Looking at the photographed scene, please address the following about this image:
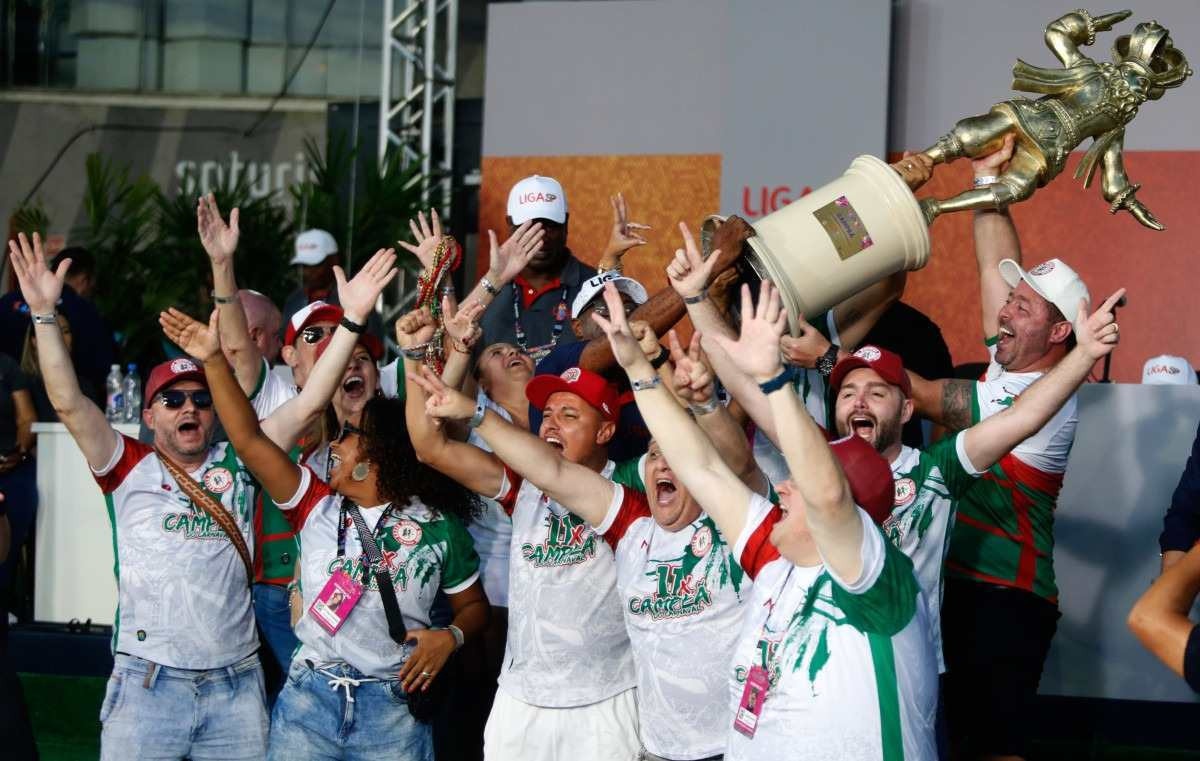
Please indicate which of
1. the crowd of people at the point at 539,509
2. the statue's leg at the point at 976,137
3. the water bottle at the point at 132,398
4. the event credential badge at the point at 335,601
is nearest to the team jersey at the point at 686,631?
the crowd of people at the point at 539,509

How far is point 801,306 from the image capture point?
4008 millimetres

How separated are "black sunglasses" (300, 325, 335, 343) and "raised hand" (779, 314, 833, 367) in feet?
5.43

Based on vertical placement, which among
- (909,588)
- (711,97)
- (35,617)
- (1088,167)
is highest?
(711,97)

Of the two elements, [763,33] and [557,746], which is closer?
[557,746]

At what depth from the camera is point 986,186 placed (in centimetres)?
432

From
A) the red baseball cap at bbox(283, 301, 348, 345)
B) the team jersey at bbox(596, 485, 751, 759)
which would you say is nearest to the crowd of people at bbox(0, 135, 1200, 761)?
the team jersey at bbox(596, 485, 751, 759)

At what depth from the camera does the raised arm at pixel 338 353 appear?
4.53 meters

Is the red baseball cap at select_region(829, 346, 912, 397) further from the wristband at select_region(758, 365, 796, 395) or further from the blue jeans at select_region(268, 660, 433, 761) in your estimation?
the blue jeans at select_region(268, 660, 433, 761)

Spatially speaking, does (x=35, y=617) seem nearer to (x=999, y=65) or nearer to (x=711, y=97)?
(x=711, y=97)

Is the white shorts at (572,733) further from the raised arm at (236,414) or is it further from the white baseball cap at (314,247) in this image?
the white baseball cap at (314,247)

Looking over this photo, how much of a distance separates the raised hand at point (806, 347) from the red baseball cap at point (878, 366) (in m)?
0.12

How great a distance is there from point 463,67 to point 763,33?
2382 millimetres

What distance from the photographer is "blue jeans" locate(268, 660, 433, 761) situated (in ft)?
14.0

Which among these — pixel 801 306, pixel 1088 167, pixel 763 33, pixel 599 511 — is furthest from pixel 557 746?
pixel 763 33
